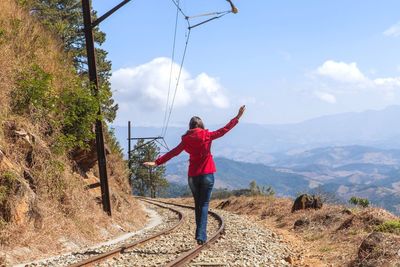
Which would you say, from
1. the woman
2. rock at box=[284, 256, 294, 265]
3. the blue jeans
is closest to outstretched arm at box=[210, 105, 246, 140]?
the woman

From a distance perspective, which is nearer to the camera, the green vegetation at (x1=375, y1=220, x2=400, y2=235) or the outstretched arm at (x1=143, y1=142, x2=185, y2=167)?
the outstretched arm at (x1=143, y1=142, x2=185, y2=167)

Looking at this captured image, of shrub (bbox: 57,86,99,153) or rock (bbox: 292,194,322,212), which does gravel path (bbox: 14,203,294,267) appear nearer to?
shrub (bbox: 57,86,99,153)

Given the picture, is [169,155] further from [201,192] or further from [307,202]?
[307,202]

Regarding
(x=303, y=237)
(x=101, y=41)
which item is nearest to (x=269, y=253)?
(x=303, y=237)

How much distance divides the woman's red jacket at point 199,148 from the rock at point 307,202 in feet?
39.6

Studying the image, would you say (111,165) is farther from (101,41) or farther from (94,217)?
(101,41)

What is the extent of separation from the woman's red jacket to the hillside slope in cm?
361

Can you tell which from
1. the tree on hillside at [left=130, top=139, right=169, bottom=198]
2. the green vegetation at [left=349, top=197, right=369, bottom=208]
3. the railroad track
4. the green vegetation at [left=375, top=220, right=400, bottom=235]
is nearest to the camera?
the railroad track

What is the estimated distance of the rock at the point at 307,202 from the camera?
19964 mm

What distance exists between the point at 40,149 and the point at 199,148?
18.2ft

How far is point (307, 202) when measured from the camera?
2034 centimetres

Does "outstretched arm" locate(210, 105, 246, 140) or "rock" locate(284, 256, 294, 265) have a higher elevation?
"outstretched arm" locate(210, 105, 246, 140)

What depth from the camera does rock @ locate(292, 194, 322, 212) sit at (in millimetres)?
19964

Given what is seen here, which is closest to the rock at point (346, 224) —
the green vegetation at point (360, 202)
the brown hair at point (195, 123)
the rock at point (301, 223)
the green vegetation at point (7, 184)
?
the rock at point (301, 223)
